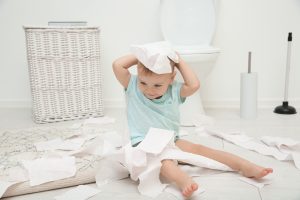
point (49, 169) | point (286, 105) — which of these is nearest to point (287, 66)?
point (286, 105)

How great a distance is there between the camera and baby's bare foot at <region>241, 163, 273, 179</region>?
1.00m

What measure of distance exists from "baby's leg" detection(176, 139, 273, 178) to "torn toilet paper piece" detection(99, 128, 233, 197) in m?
0.03

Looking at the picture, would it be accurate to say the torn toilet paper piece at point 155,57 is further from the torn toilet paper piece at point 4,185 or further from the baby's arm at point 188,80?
the torn toilet paper piece at point 4,185

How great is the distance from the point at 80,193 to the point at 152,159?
0.81 ft

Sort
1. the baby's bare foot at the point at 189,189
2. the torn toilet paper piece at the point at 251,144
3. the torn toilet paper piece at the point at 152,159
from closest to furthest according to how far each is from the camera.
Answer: the baby's bare foot at the point at 189,189 < the torn toilet paper piece at the point at 152,159 < the torn toilet paper piece at the point at 251,144

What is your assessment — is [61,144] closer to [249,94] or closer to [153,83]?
[153,83]

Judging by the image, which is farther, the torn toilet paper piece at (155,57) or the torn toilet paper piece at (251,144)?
the torn toilet paper piece at (251,144)

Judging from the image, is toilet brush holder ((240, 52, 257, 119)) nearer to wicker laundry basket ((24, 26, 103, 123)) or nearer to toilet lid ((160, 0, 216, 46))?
toilet lid ((160, 0, 216, 46))

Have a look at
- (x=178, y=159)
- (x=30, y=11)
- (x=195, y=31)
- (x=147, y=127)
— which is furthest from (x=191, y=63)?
(x=30, y=11)

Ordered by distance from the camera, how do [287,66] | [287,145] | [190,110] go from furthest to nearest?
[287,66]
[190,110]
[287,145]

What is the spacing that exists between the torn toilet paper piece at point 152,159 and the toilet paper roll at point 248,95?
2.51 feet

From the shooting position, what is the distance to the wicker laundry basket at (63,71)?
1.73 metres

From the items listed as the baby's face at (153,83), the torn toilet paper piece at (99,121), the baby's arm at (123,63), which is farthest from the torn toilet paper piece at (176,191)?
the torn toilet paper piece at (99,121)

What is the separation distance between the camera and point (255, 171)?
3.33 ft
